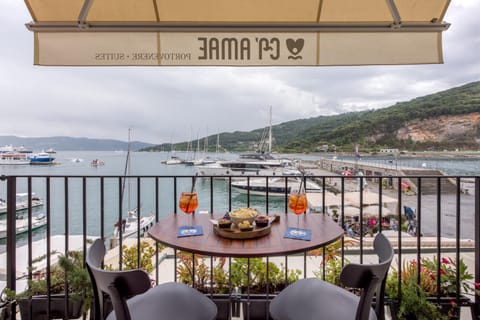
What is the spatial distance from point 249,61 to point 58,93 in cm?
1877

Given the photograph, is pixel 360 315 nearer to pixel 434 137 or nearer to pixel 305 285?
pixel 305 285

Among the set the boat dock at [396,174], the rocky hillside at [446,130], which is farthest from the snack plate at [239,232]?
the rocky hillside at [446,130]

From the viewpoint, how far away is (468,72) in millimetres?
10922

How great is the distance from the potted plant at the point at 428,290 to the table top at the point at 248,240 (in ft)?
3.58

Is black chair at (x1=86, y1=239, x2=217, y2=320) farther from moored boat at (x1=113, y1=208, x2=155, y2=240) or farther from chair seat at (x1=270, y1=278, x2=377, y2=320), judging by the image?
moored boat at (x1=113, y1=208, x2=155, y2=240)

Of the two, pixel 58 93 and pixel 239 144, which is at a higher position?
pixel 58 93

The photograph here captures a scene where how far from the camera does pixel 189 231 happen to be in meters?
1.33

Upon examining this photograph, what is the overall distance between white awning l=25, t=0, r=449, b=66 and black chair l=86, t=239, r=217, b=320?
134 cm

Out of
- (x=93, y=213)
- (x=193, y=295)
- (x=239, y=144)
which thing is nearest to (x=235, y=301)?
(x=193, y=295)

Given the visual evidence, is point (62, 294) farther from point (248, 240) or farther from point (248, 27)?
point (248, 27)

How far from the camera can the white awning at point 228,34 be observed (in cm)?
163

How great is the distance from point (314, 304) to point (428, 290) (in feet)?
5.06

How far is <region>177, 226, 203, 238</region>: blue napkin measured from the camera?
1.29m

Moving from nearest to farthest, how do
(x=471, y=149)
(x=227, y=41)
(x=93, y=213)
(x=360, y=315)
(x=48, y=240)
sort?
1. (x=360, y=315)
2. (x=227, y=41)
3. (x=48, y=240)
4. (x=471, y=149)
5. (x=93, y=213)
